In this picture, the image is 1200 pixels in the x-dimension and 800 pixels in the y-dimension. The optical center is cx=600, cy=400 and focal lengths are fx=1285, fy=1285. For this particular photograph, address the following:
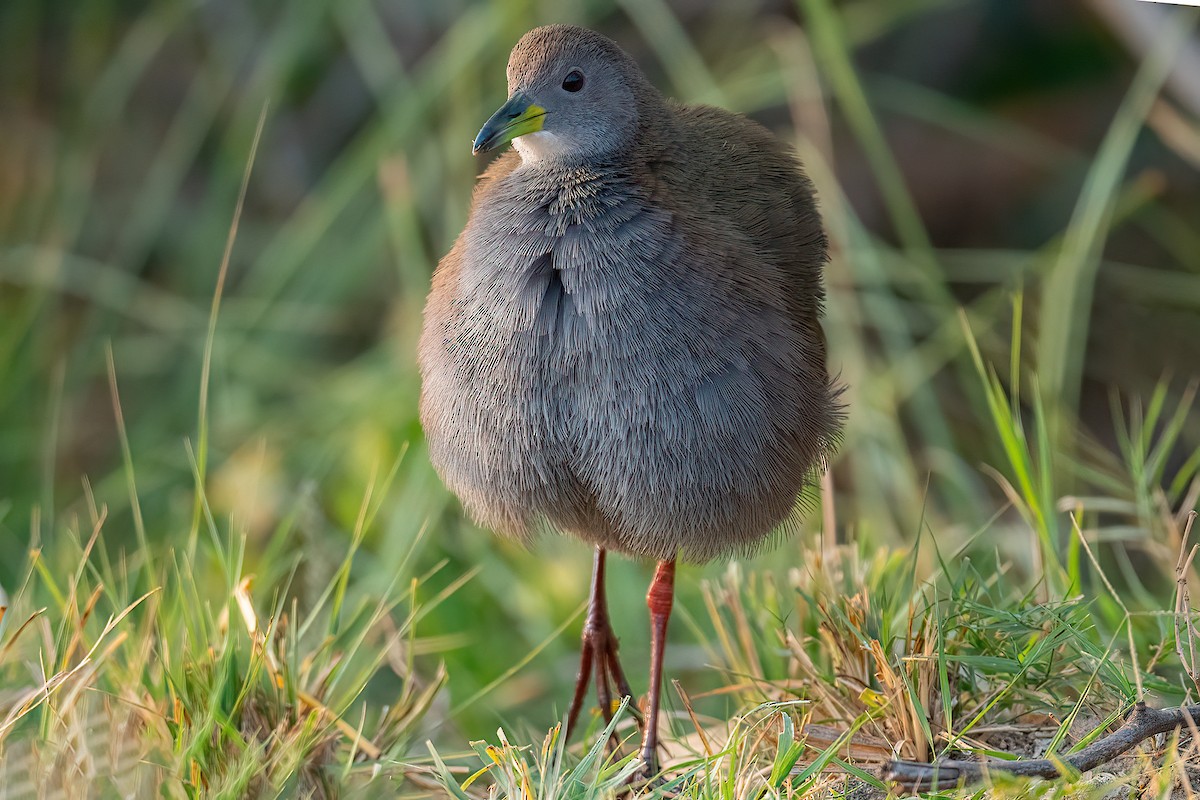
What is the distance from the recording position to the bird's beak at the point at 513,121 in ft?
7.72

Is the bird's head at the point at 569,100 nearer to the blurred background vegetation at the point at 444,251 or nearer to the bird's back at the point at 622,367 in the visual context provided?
the bird's back at the point at 622,367

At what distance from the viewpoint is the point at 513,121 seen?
2.38 meters

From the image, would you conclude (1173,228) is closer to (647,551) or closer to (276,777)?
(647,551)

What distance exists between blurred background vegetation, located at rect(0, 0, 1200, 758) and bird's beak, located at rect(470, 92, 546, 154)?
1137 mm

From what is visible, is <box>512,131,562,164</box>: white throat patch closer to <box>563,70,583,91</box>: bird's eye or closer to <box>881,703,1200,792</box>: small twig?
<box>563,70,583,91</box>: bird's eye

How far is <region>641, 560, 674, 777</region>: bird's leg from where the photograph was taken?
91.4 inches

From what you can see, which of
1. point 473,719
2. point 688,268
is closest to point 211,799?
point 688,268

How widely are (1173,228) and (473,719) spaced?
3.23 m

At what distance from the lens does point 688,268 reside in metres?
2.23

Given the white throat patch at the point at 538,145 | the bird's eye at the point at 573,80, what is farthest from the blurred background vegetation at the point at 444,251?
the bird's eye at the point at 573,80

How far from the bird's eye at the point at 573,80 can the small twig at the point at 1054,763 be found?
1.34m

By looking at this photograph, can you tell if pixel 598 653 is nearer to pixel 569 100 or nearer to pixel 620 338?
pixel 620 338

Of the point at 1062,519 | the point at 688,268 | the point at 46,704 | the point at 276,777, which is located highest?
the point at 688,268

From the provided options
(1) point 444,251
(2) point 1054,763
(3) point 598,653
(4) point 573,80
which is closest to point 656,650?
(3) point 598,653
